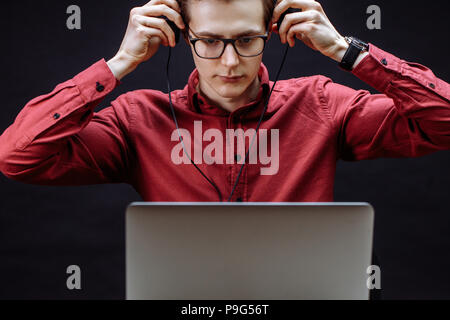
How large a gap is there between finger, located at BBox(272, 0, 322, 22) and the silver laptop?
2.47 feet

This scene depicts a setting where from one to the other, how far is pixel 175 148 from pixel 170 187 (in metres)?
0.12

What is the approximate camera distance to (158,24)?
1336mm

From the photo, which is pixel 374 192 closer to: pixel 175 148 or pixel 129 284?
pixel 175 148

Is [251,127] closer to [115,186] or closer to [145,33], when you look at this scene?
[145,33]

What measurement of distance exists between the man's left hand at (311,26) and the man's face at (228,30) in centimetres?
6

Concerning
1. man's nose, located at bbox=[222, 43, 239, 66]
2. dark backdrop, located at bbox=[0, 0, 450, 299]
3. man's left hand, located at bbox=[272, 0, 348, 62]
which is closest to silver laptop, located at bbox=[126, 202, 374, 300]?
man's nose, located at bbox=[222, 43, 239, 66]

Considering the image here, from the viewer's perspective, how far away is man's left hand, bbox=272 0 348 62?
1332 millimetres

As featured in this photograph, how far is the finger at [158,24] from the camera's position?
4.38 ft

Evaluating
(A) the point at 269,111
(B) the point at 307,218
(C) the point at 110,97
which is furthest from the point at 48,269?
(B) the point at 307,218

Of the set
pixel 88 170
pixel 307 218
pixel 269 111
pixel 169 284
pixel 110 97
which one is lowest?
pixel 169 284

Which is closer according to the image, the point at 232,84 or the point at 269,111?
the point at 232,84

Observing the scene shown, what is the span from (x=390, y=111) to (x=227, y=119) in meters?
0.48

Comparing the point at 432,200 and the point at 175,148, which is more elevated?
the point at 175,148

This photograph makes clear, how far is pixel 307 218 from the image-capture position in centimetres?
75
